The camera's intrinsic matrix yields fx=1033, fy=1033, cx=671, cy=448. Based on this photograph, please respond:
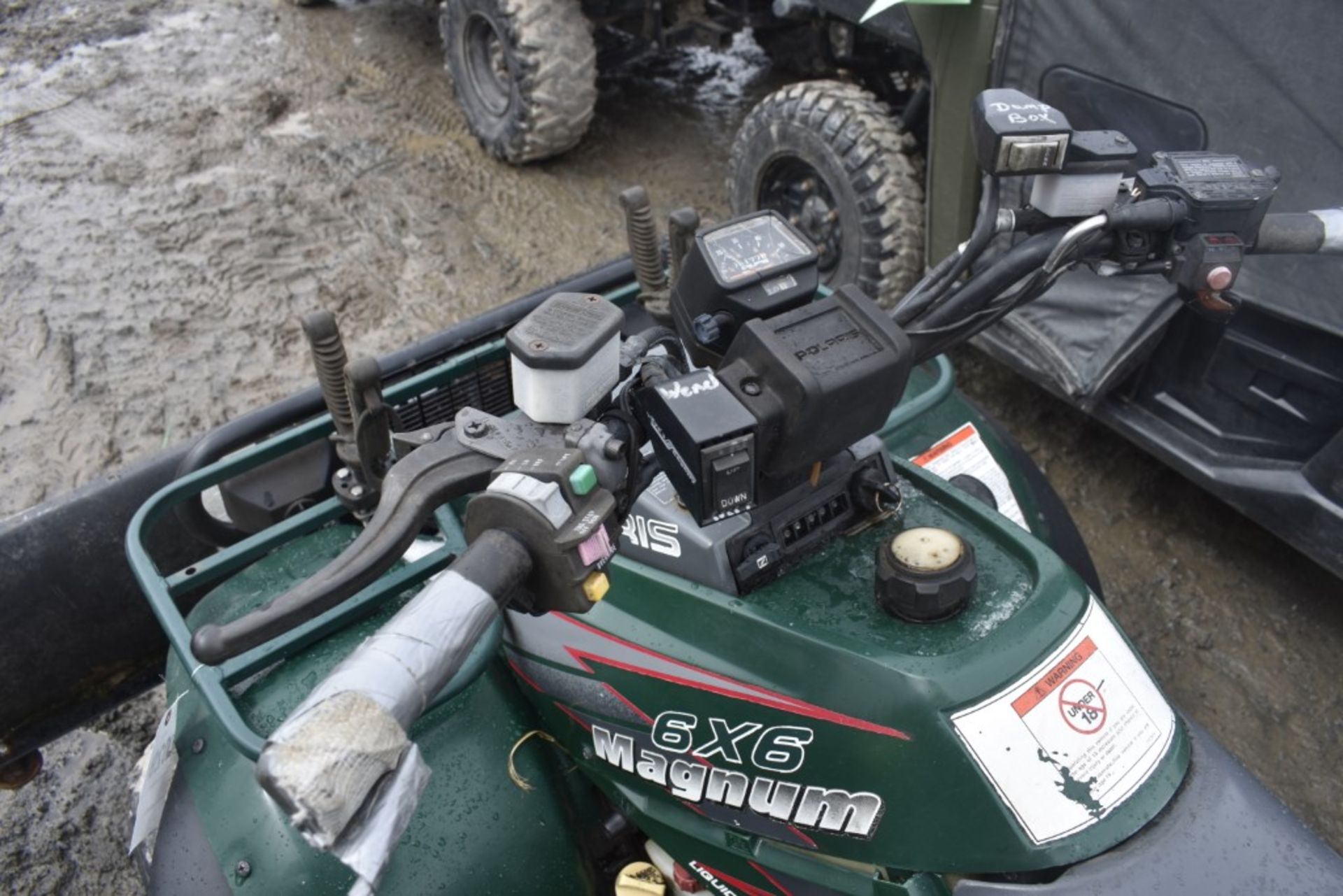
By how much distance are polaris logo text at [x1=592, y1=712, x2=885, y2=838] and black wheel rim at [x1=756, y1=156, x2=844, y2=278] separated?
2.63m

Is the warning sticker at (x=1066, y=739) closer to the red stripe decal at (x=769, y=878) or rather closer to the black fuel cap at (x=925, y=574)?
the black fuel cap at (x=925, y=574)

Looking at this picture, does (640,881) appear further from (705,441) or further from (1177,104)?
(1177,104)

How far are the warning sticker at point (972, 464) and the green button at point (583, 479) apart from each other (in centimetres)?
136

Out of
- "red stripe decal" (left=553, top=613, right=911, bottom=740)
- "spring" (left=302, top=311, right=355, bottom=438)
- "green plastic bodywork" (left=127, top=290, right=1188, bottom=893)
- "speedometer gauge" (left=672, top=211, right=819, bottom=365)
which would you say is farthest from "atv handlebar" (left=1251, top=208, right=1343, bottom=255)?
"spring" (left=302, top=311, right=355, bottom=438)

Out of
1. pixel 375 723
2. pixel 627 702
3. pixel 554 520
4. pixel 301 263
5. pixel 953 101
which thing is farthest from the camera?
pixel 301 263

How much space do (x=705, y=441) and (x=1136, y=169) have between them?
1772 millimetres

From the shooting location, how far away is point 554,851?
1775 millimetres

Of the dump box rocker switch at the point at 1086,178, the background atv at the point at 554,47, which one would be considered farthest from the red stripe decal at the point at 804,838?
the background atv at the point at 554,47

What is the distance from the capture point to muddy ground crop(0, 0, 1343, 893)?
296 centimetres

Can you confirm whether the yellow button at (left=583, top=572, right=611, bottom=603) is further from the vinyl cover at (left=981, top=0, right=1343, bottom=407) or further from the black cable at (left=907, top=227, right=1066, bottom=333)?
the vinyl cover at (left=981, top=0, right=1343, bottom=407)

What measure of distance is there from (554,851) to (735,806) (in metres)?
0.42

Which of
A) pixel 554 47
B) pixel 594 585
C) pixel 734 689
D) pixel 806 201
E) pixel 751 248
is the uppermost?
pixel 751 248

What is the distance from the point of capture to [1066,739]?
1.39 m

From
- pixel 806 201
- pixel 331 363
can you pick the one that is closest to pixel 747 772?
pixel 331 363
